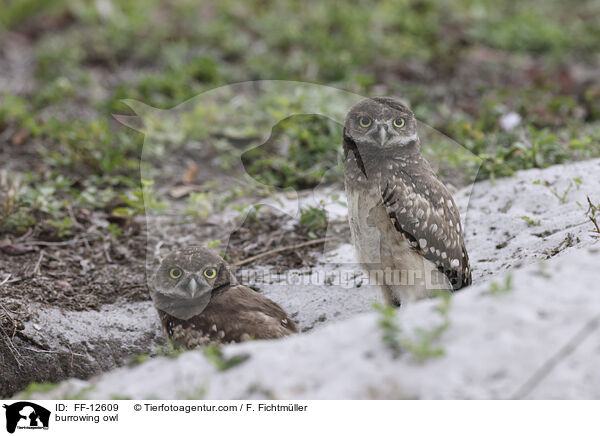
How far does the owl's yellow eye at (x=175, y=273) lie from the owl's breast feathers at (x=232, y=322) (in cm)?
24

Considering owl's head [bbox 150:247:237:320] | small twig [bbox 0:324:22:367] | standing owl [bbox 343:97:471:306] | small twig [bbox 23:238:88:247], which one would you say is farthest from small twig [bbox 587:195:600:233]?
Answer: small twig [bbox 23:238:88:247]

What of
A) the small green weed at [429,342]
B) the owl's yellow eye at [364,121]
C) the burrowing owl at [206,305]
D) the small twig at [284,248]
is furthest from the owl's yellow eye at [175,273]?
the small green weed at [429,342]

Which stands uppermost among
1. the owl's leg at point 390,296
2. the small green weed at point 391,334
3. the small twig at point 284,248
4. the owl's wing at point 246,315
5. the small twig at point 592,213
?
the small green weed at point 391,334

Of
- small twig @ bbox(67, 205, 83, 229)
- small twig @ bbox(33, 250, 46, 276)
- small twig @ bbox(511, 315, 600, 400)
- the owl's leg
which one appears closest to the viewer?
small twig @ bbox(511, 315, 600, 400)

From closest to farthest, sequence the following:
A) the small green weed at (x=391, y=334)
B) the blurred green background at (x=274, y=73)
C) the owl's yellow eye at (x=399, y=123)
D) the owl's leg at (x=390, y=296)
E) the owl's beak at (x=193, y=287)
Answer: the small green weed at (x=391, y=334) < the owl's beak at (x=193, y=287) < the owl's yellow eye at (x=399, y=123) < the owl's leg at (x=390, y=296) < the blurred green background at (x=274, y=73)

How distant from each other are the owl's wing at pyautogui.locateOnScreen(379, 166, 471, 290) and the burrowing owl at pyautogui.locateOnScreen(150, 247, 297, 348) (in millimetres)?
894

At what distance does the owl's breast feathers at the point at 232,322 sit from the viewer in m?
3.53

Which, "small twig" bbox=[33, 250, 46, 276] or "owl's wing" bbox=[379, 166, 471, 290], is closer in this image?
"owl's wing" bbox=[379, 166, 471, 290]

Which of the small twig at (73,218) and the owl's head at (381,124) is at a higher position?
the owl's head at (381,124)

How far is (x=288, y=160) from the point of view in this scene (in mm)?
5727

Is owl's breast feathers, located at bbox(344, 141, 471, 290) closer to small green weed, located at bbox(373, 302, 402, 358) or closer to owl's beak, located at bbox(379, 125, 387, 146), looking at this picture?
owl's beak, located at bbox(379, 125, 387, 146)

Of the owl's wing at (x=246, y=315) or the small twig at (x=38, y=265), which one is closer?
the owl's wing at (x=246, y=315)

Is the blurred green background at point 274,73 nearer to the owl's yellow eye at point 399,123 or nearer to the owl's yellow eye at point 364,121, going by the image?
the owl's yellow eye at point 399,123

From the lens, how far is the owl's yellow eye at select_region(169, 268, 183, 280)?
3.79m
